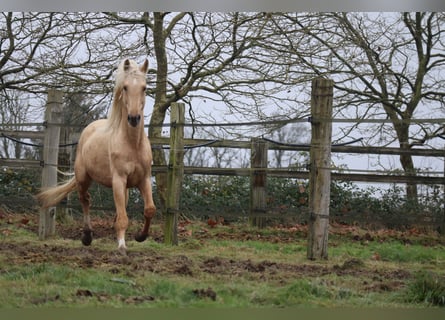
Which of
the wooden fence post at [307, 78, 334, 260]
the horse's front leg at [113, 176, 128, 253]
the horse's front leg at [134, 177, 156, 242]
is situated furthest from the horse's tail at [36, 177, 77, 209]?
the wooden fence post at [307, 78, 334, 260]

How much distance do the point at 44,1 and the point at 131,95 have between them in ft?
4.93

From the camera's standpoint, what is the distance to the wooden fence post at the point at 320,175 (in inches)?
186

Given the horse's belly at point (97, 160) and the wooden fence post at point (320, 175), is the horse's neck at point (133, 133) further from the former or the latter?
the wooden fence post at point (320, 175)

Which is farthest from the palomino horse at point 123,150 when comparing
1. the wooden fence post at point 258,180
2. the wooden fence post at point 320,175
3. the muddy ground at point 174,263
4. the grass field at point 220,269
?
the wooden fence post at point 320,175

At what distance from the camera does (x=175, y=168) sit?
520 centimetres

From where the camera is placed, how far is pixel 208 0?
17.4ft

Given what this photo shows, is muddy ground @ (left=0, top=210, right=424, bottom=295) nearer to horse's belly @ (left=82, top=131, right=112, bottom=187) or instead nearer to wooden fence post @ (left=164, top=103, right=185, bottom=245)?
wooden fence post @ (left=164, top=103, right=185, bottom=245)

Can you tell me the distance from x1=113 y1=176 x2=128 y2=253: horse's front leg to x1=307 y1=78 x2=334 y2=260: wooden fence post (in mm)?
1246

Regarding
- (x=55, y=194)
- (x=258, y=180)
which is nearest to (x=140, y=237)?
(x=55, y=194)

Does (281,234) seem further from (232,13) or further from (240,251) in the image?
(232,13)

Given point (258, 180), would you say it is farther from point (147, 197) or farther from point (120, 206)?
point (120, 206)

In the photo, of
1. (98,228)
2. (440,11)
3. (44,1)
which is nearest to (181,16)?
(44,1)

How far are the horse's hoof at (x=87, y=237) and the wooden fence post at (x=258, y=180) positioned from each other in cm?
119

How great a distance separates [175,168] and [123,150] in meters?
0.82
